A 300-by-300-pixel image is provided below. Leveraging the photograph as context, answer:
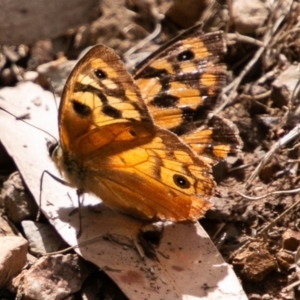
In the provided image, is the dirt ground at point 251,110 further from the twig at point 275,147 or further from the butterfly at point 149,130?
the butterfly at point 149,130

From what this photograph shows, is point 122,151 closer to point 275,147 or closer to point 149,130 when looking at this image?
point 149,130

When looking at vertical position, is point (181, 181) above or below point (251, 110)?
above

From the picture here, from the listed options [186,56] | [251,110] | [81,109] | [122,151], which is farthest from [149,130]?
[251,110]

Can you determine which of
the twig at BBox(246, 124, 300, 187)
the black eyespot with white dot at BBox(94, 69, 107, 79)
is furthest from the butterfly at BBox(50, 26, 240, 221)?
the twig at BBox(246, 124, 300, 187)

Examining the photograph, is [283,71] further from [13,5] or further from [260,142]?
[13,5]

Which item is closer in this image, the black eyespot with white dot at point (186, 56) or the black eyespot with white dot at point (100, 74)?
the black eyespot with white dot at point (100, 74)

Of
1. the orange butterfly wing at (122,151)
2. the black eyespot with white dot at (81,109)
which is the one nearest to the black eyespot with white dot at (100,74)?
the orange butterfly wing at (122,151)

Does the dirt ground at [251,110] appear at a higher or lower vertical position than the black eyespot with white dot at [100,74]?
lower
